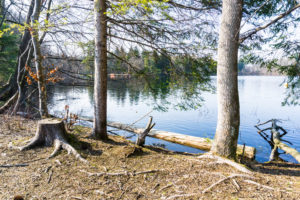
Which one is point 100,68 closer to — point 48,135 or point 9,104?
point 48,135

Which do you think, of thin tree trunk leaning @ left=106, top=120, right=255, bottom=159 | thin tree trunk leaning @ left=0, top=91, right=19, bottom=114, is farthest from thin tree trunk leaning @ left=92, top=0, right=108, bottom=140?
thin tree trunk leaning @ left=0, top=91, right=19, bottom=114

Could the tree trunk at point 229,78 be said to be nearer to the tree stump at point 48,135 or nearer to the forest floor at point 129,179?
the forest floor at point 129,179

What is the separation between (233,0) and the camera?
11.5 ft

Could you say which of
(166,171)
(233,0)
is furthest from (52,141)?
(233,0)

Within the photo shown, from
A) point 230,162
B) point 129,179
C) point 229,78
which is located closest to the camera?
point 129,179

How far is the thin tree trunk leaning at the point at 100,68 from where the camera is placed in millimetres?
5059

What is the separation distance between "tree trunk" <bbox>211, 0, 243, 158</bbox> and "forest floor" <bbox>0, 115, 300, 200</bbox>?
53 centimetres

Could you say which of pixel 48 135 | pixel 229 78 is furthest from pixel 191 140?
pixel 48 135

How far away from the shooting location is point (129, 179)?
313cm

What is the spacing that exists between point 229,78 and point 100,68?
3.29m

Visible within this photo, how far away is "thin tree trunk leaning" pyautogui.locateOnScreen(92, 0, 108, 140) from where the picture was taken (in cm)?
506

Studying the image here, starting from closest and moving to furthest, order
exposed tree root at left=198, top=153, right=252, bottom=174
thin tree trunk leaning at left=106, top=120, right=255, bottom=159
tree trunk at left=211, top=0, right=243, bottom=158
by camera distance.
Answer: exposed tree root at left=198, top=153, right=252, bottom=174
tree trunk at left=211, top=0, right=243, bottom=158
thin tree trunk leaning at left=106, top=120, right=255, bottom=159

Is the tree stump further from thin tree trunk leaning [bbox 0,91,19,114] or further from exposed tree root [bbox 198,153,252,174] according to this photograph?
thin tree trunk leaning [bbox 0,91,19,114]

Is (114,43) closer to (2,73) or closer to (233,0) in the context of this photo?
(233,0)
